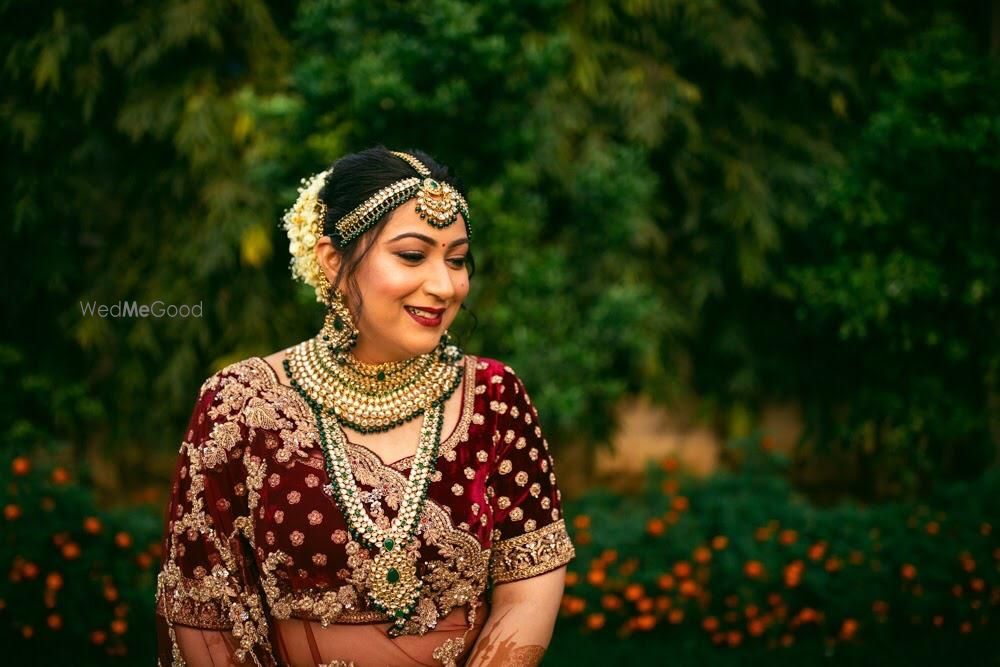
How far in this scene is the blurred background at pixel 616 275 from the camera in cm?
417

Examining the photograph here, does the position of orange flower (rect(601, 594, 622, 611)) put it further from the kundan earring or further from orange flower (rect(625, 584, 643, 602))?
the kundan earring

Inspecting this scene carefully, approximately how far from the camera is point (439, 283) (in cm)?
203

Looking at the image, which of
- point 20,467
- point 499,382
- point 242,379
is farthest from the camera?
point 20,467

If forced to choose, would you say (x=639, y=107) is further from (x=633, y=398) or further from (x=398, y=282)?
(x=398, y=282)

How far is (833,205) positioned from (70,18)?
177 inches

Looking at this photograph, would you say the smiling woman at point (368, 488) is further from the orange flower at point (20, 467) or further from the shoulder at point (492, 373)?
the orange flower at point (20, 467)

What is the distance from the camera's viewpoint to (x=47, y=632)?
3871mm

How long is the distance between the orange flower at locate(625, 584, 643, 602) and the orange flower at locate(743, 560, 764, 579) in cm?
52

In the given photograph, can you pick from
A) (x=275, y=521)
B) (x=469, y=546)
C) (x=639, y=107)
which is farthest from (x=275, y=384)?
(x=639, y=107)

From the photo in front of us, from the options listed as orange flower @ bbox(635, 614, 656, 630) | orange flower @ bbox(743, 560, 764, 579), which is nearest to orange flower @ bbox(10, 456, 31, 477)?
orange flower @ bbox(635, 614, 656, 630)

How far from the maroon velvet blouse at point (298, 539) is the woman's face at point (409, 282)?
0.26m

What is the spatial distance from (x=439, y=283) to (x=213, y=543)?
Answer: 76 cm

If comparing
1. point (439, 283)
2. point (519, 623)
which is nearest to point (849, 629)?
point (519, 623)

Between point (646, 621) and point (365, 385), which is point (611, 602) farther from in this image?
point (365, 385)
